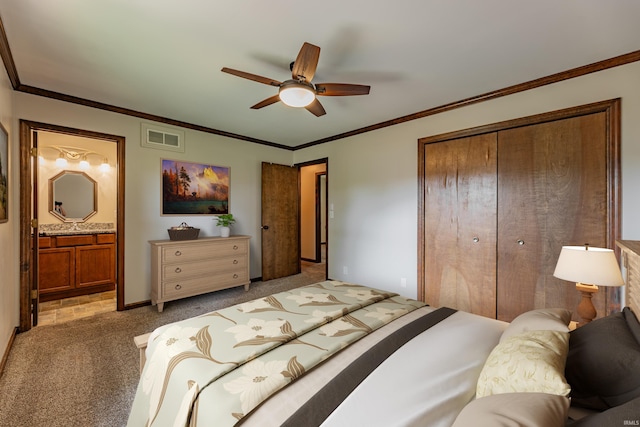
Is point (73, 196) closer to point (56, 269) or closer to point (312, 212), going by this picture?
point (56, 269)

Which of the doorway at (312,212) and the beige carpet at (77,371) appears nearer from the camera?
the beige carpet at (77,371)

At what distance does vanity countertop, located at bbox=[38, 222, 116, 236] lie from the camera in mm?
3691

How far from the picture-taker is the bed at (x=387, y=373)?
790mm

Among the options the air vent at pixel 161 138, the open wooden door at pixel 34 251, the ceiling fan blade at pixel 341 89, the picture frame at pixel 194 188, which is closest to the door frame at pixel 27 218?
the open wooden door at pixel 34 251

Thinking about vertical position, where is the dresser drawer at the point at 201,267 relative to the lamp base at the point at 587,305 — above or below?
below

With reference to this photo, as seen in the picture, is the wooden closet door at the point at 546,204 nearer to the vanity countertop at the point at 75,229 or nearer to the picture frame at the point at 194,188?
the picture frame at the point at 194,188

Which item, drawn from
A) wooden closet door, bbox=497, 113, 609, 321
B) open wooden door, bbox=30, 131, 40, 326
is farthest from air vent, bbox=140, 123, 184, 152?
wooden closet door, bbox=497, 113, 609, 321

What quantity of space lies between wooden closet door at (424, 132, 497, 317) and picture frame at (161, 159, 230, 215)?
290 centimetres

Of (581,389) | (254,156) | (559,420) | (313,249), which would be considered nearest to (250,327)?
(559,420)

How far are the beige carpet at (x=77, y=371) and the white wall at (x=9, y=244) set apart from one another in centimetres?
24

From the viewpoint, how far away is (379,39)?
189cm

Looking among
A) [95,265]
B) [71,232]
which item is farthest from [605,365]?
[71,232]

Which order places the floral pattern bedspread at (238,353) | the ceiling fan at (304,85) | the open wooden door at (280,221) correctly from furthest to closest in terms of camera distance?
the open wooden door at (280,221)
the ceiling fan at (304,85)
the floral pattern bedspread at (238,353)

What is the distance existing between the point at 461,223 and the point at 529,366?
2373 mm
